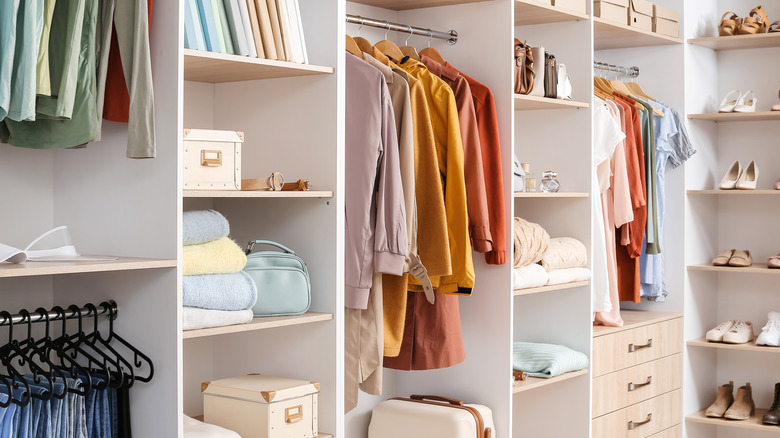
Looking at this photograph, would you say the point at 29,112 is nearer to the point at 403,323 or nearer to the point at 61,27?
the point at 61,27

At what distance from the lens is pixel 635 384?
406cm

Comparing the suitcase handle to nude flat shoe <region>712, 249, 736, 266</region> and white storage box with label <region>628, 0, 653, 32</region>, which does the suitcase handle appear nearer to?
nude flat shoe <region>712, 249, 736, 266</region>

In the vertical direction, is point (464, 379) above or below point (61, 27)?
below

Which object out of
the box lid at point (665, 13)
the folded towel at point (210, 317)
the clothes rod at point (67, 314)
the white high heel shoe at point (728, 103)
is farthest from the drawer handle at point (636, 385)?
the clothes rod at point (67, 314)

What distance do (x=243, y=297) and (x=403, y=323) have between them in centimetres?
74

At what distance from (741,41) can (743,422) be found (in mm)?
1849

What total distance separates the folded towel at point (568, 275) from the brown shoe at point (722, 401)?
4.16ft

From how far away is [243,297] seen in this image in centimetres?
239

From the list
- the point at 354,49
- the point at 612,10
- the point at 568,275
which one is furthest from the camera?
the point at 612,10

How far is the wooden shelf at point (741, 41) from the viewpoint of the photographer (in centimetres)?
436

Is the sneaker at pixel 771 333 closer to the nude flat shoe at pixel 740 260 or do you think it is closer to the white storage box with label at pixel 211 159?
the nude flat shoe at pixel 740 260

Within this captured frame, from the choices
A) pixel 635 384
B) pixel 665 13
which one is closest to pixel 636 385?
pixel 635 384

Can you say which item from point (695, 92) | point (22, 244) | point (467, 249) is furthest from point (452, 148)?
point (695, 92)

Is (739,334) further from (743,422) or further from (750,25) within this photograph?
(750,25)
